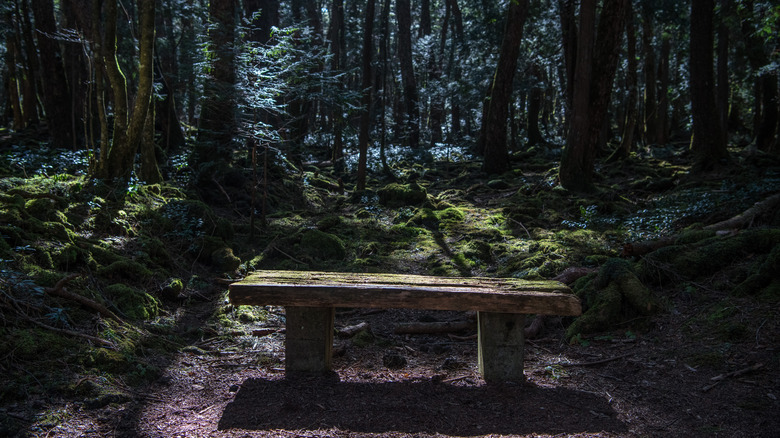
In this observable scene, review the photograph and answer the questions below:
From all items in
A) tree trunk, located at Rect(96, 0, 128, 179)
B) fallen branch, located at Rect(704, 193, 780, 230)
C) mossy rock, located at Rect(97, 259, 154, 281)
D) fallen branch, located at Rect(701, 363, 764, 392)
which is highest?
tree trunk, located at Rect(96, 0, 128, 179)

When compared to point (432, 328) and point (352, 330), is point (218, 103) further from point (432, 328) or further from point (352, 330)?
point (432, 328)

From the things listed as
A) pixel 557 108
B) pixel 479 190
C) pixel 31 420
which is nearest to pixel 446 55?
pixel 557 108

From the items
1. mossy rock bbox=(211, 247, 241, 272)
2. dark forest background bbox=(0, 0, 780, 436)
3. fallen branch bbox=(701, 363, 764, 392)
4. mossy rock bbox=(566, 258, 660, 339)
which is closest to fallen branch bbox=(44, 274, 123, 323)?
dark forest background bbox=(0, 0, 780, 436)

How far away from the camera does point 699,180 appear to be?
33.7ft

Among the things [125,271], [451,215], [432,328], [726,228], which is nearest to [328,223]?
[451,215]

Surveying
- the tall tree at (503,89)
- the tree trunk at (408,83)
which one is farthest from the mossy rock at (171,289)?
the tree trunk at (408,83)

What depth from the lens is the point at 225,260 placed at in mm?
6891

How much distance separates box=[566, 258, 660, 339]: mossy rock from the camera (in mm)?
4816

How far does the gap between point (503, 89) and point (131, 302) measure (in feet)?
38.4

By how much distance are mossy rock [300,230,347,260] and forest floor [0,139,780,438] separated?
0.46 meters

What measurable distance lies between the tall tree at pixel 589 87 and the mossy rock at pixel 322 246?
5698 millimetres

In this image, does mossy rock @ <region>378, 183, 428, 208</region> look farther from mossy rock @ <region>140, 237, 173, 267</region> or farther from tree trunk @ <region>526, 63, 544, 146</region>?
tree trunk @ <region>526, 63, 544, 146</region>

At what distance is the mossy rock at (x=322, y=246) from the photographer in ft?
26.3

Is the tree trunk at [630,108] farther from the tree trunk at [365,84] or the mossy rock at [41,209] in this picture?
the mossy rock at [41,209]
